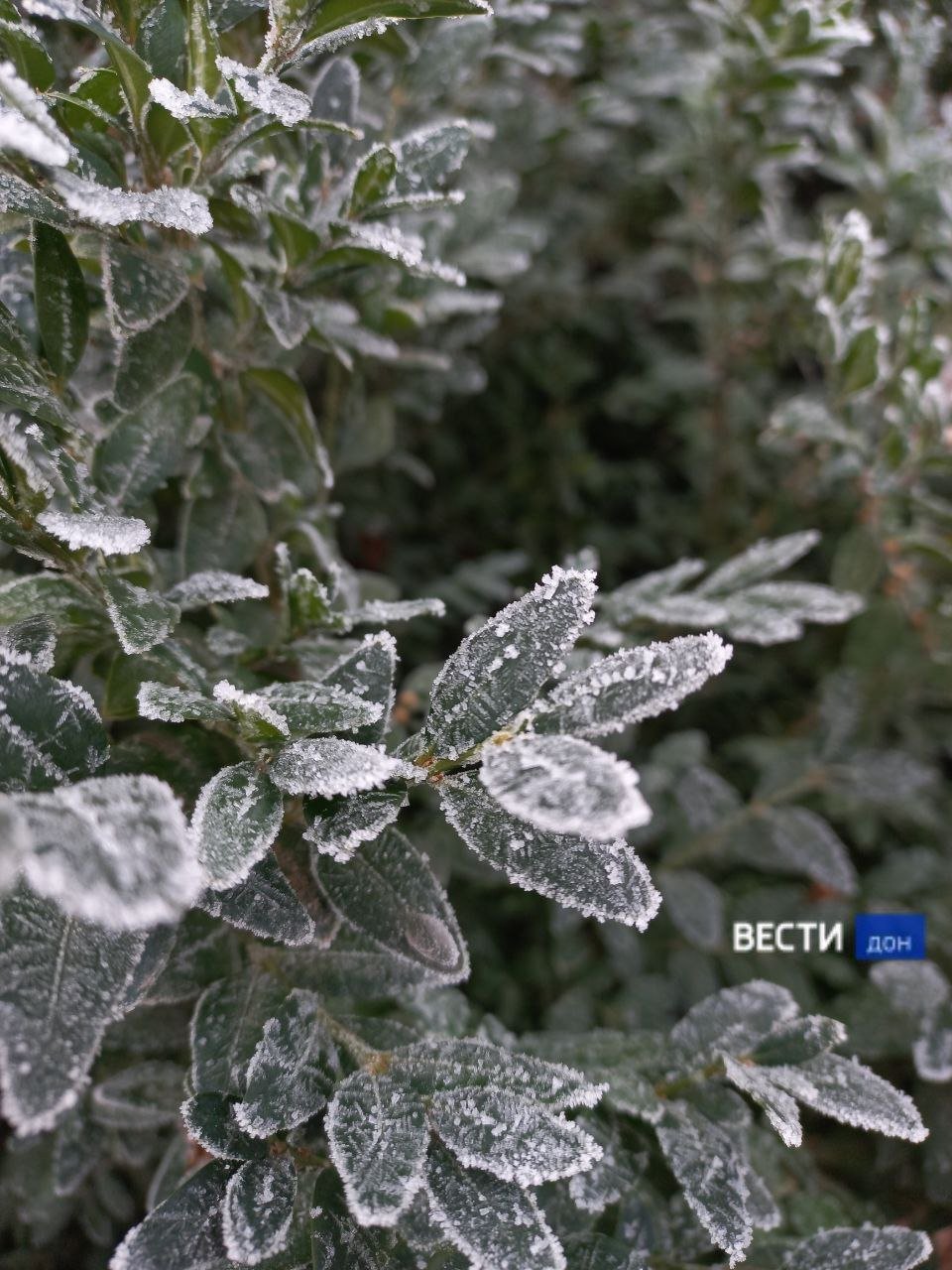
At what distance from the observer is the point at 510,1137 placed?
2.18ft

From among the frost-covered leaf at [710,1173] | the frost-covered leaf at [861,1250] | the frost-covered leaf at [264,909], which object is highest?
the frost-covered leaf at [264,909]

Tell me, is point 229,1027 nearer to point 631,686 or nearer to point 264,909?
point 264,909

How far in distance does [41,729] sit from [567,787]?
345mm

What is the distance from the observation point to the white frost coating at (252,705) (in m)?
0.65

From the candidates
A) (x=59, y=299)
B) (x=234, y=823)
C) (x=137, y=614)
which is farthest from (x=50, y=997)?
(x=59, y=299)

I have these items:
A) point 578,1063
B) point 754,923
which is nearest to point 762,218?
point 754,923

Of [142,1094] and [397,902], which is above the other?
[397,902]

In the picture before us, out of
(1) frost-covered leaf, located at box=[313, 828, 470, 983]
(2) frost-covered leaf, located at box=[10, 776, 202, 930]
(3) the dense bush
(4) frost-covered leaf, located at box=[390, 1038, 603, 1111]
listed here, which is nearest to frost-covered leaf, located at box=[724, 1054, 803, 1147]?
(3) the dense bush

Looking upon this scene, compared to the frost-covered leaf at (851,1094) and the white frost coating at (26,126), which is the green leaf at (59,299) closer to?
the white frost coating at (26,126)

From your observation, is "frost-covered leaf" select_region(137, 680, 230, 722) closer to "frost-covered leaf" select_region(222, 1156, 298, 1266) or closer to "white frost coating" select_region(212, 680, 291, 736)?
"white frost coating" select_region(212, 680, 291, 736)

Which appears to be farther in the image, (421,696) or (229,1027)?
(421,696)

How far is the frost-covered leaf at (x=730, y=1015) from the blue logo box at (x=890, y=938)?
1.35 ft

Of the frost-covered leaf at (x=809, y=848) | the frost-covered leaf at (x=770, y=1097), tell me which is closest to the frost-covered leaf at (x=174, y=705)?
the frost-covered leaf at (x=770, y=1097)

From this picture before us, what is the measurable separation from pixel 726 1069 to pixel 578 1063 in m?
0.19
